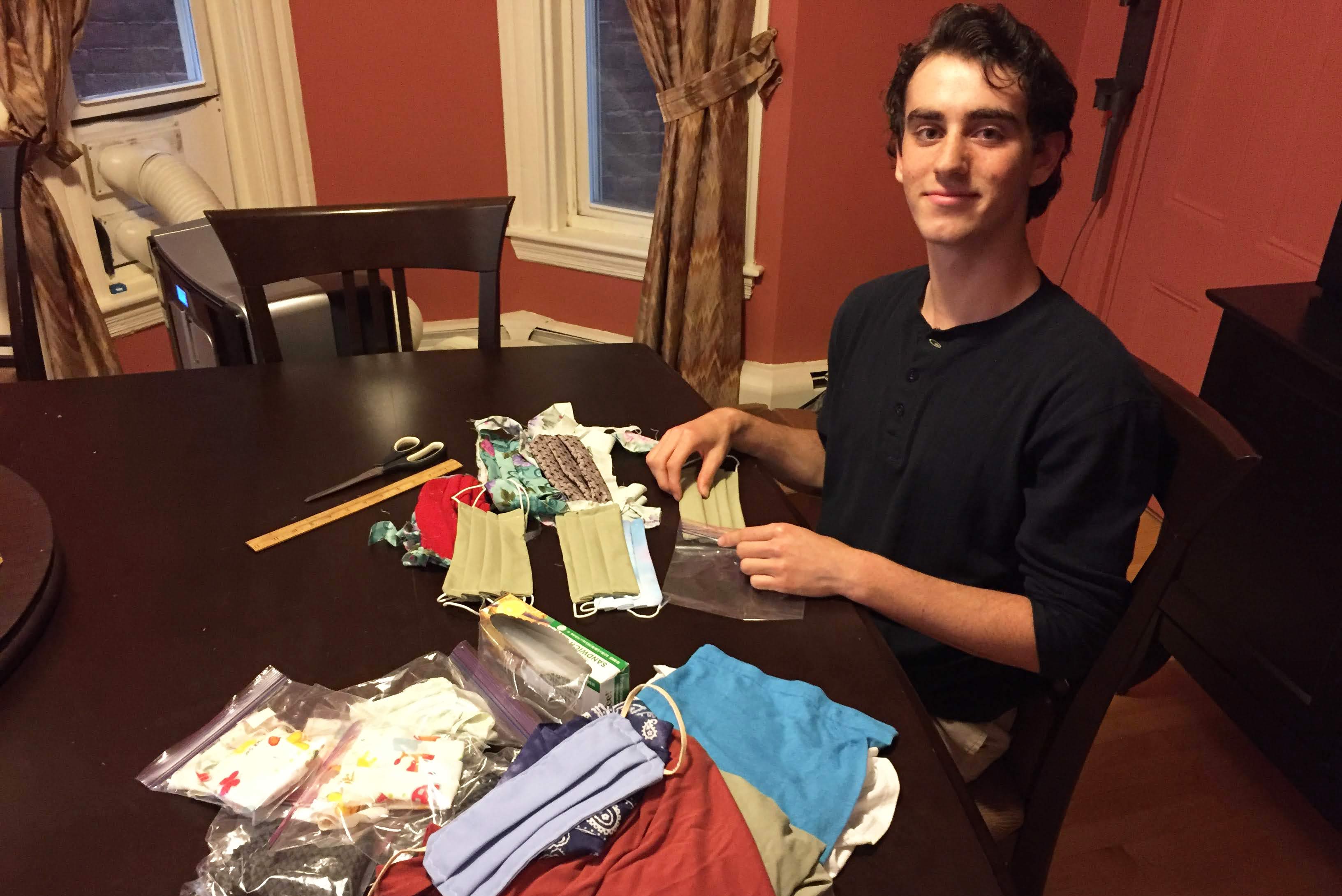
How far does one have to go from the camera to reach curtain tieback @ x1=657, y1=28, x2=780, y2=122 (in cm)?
257

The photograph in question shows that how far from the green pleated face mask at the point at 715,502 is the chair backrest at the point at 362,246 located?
0.59 metres

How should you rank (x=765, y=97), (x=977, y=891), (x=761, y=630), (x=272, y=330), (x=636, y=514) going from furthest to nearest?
(x=765, y=97) → (x=272, y=330) → (x=636, y=514) → (x=761, y=630) → (x=977, y=891)

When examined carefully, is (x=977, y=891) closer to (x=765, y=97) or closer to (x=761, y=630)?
(x=761, y=630)

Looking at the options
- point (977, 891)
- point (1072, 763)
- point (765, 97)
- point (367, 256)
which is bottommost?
point (1072, 763)

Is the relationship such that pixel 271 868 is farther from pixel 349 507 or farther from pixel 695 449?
pixel 695 449

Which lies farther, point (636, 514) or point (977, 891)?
point (636, 514)

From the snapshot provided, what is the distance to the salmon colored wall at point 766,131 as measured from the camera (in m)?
2.58

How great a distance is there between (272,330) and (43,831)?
1.05 metres

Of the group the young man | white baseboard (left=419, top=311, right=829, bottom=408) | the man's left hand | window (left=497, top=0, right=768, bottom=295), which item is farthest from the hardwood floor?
window (left=497, top=0, right=768, bottom=295)

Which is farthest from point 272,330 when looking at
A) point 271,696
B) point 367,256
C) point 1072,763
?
point 1072,763

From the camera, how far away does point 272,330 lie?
168 cm

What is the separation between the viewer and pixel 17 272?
1.76m

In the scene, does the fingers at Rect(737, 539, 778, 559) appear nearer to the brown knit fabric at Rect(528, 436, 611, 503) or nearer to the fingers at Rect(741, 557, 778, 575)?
the fingers at Rect(741, 557, 778, 575)

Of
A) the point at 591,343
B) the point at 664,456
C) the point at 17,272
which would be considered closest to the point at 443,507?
the point at 664,456
